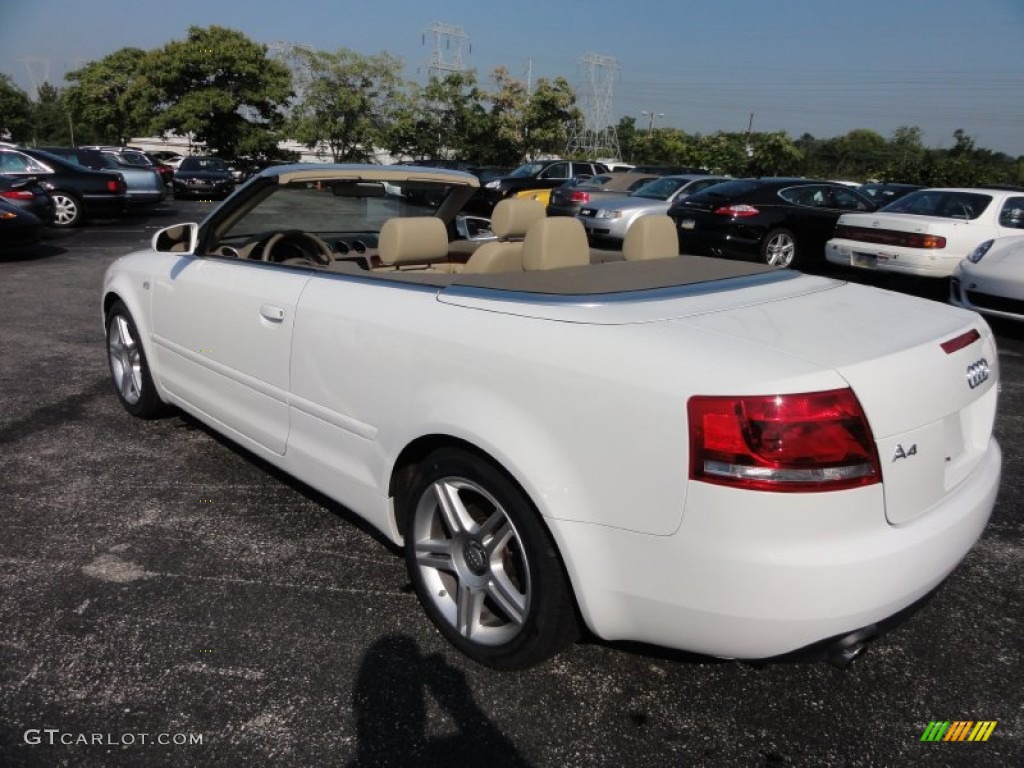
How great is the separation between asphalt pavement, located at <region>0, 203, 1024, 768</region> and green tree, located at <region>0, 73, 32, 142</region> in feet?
250

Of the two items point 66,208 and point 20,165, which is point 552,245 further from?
point 66,208

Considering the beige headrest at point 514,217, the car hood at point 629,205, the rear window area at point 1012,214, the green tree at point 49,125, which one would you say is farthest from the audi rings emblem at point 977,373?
the green tree at point 49,125

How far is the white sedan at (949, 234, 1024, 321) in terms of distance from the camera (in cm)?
670

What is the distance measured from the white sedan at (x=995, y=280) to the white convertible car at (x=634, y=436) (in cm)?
509

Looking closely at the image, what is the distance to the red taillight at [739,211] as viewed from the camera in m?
11.5

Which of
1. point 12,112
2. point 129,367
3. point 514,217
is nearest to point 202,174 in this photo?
point 129,367

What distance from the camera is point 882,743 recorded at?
2.12 meters

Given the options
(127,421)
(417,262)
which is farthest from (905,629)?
(127,421)

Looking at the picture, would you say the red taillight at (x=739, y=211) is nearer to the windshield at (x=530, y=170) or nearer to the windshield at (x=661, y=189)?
the windshield at (x=661, y=189)

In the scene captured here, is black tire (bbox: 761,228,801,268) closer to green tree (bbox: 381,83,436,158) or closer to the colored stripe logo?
the colored stripe logo

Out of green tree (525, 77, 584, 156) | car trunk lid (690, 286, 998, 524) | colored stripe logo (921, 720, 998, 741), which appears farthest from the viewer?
green tree (525, 77, 584, 156)

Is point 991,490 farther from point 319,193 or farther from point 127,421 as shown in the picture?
point 127,421

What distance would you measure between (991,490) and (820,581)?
0.91 meters

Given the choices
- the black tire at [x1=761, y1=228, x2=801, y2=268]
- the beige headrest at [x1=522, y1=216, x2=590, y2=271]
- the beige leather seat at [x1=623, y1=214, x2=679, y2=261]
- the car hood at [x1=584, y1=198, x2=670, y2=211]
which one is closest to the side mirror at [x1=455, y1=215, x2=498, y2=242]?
the beige leather seat at [x1=623, y1=214, x2=679, y2=261]
